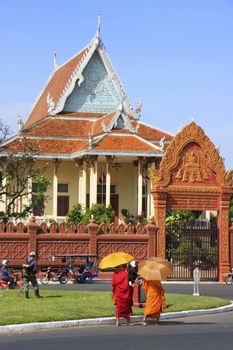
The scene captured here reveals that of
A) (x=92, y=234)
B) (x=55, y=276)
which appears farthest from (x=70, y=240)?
(x=55, y=276)

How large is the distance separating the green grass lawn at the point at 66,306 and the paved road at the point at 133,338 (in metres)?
0.87

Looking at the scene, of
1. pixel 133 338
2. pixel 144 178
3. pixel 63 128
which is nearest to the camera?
pixel 133 338

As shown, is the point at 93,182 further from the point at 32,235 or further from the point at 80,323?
the point at 80,323

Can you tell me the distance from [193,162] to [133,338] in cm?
1925

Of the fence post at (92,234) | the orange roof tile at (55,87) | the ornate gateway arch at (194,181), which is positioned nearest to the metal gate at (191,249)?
the ornate gateway arch at (194,181)

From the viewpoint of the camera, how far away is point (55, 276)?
29250mm

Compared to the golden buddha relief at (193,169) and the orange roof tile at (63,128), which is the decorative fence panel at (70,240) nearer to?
the golden buddha relief at (193,169)

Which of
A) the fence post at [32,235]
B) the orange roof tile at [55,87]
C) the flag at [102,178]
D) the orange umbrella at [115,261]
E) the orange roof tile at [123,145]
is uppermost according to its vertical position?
the orange roof tile at [55,87]

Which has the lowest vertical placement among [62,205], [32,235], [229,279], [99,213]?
[229,279]

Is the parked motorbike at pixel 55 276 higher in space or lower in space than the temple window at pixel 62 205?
lower

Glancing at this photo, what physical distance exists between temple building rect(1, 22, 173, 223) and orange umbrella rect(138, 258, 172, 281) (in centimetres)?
2702

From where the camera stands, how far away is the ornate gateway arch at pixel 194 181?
103 ft

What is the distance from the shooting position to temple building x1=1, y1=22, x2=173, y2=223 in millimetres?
44562

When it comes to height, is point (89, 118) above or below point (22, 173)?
above
